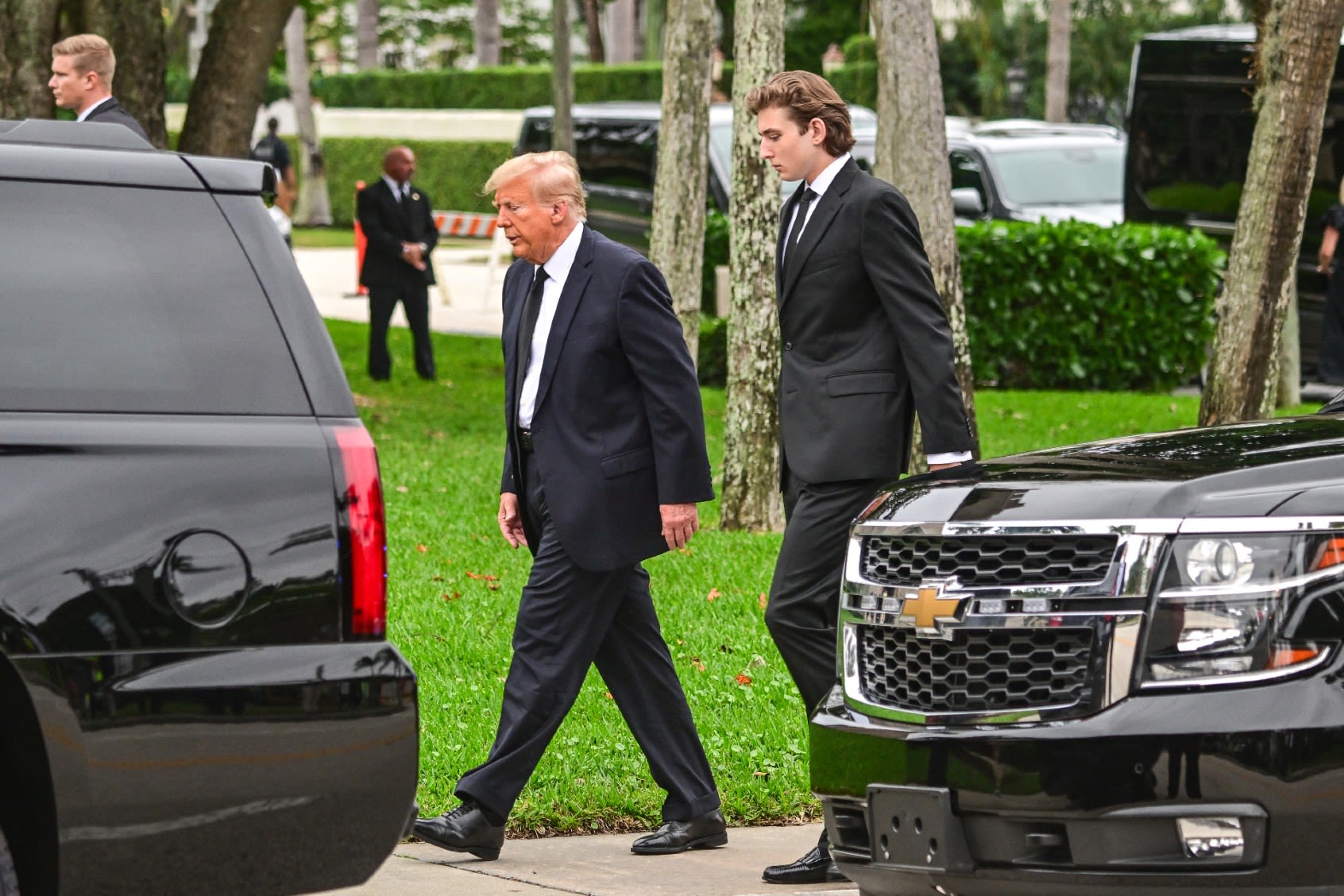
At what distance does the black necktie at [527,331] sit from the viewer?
5.43m

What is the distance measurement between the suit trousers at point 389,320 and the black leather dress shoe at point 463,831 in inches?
462

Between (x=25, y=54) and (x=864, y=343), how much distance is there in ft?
29.8

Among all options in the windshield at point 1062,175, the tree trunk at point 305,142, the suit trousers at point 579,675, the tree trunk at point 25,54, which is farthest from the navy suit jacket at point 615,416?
the tree trunk at point 305,142

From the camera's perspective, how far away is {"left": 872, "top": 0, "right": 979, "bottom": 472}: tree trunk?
993 cm

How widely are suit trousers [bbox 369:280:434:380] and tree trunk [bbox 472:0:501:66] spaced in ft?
105

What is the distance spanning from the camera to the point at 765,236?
32.5ft

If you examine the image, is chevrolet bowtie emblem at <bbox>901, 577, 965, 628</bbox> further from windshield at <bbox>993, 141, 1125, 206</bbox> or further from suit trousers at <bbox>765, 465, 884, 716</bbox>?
windshield at <bbox>993, 141, 1125, 206</bbox>

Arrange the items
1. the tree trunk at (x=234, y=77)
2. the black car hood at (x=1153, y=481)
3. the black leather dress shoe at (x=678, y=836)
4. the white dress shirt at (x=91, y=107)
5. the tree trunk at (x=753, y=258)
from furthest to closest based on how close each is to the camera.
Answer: the tree trunk at (x=234, y=77), the tree trunk at (x=753, y=258), the white dress shirt at (x=91, y=107), the black leather dress shoe at (x=678, y=836), the black car hood at (x=1153, y=481)

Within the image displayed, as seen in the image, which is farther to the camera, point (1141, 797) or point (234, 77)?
point (234, 77)

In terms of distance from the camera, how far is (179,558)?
3502 millimetres

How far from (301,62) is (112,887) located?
133ft

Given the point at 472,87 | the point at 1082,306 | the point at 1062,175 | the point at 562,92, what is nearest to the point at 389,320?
the point at 562,92

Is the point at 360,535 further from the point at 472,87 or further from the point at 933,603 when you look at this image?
the point at 472,87

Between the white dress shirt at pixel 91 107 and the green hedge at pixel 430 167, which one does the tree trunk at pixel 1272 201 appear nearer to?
the white dress shirt at pixel 91 107
